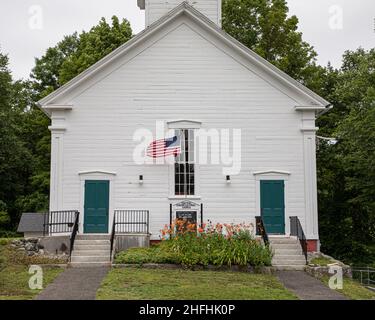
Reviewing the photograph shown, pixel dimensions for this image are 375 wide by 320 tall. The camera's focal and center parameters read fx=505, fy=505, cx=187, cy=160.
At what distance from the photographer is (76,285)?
12.2 m

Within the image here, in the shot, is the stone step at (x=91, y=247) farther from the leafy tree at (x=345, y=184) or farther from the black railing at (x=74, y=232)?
the leafy tree at (x=345, y=184)

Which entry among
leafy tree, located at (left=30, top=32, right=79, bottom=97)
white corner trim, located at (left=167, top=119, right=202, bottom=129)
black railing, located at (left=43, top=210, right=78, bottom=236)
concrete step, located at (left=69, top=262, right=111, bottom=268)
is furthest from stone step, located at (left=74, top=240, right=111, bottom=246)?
leafy tree, located at (left=30, top=32, right=79, bottom=97)

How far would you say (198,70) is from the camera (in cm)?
1888

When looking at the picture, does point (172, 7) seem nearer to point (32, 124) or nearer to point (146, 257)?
point (146, 257)

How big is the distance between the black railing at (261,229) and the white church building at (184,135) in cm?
28

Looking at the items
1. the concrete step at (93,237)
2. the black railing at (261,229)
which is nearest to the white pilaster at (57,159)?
the concrete step at (93,237)

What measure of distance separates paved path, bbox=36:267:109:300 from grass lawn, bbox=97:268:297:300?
0.86 feet

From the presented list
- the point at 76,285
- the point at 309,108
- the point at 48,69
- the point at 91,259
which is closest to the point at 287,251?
the point at 309,108

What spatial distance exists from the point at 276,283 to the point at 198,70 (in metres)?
8.98

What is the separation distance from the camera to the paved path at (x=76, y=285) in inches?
428

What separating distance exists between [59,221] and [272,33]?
17707 mm

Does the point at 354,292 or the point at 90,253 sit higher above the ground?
the point at 90,253

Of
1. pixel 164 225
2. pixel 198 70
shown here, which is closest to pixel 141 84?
pixel 198 70
